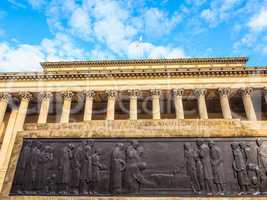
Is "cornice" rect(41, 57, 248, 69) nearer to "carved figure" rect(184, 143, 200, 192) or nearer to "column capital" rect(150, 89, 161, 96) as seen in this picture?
"column capital" rect(150, 89, 161, 96)

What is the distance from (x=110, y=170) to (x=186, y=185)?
2.37 m

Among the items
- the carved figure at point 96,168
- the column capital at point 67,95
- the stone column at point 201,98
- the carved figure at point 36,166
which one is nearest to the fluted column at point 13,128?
the column capital at point 67,95

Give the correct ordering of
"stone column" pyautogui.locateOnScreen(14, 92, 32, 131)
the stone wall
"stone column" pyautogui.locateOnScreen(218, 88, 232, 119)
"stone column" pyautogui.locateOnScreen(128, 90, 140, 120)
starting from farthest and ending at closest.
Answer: "stone column" pyautogui.locateOnScreen(14, 92, 32, 131) → "stone column" pyautogui.locateOnScreen(128, 90, 140, 120) → "stone column" pyautogui.locateOnScreen(218, 88, 232, 119) → the stone wall

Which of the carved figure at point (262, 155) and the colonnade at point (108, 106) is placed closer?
the carved figure at point (262, 155)

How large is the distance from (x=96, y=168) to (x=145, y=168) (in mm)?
1552

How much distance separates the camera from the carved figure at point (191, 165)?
7666 millimetres

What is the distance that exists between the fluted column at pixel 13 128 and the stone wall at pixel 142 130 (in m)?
23.0

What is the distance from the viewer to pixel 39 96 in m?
34.4

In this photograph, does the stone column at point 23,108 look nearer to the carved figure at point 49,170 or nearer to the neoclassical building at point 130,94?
A: the neoclassical building at point 130,94

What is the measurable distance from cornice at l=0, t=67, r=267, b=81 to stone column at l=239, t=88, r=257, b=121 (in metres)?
2.20

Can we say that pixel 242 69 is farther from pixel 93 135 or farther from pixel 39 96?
pixel 93 135

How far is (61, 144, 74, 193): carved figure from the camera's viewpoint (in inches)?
313

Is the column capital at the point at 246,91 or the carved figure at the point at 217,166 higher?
the column capital at the point at 246,91

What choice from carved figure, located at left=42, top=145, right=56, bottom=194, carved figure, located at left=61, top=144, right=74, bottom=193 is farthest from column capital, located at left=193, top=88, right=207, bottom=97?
carved figure, located at left=42, top=145, right=56, bottom=194
